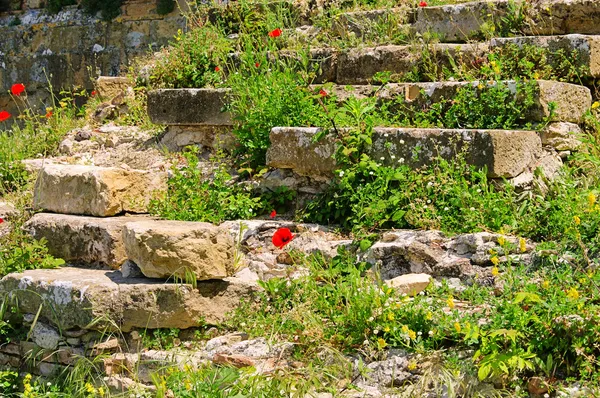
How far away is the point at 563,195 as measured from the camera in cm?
479

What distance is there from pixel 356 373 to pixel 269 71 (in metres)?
2.90

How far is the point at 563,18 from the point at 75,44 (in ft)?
21.8

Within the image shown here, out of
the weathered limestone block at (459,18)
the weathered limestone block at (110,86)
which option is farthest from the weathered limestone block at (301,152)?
the weathered limestone block at (110,86)

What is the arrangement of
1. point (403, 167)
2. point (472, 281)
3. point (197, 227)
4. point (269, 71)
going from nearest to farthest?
point (472, 281), point (197, 227), point (403, 167), point (269, 71)

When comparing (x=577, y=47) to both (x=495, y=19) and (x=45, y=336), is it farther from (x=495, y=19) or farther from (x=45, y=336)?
(x=45, y=336)

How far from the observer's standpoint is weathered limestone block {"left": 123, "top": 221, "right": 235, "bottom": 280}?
4.70 metres

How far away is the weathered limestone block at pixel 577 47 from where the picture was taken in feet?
18.5

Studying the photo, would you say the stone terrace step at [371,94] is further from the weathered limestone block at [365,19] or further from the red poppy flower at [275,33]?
the weathered limestone block at [365,19]

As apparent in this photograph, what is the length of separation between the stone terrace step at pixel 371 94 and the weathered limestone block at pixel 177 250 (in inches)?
64.6

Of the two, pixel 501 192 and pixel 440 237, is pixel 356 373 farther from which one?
pixel 501 192

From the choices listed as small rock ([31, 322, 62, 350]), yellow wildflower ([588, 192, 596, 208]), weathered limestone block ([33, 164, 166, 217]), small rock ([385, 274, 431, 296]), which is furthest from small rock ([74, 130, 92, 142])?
yellow wildflower ([588, 192, 596, 208])

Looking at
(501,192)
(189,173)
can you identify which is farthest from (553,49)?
(189,173)

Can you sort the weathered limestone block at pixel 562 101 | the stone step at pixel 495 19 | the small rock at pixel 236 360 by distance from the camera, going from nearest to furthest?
the small rock at pixel 236 360, the weathered limestone block at pixel 562 101, the stone step at pixel 495 19

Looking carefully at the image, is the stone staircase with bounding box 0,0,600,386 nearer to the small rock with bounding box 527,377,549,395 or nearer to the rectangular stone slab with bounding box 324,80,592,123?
the rectangular stone slab with bounding box 324,80,592,123
